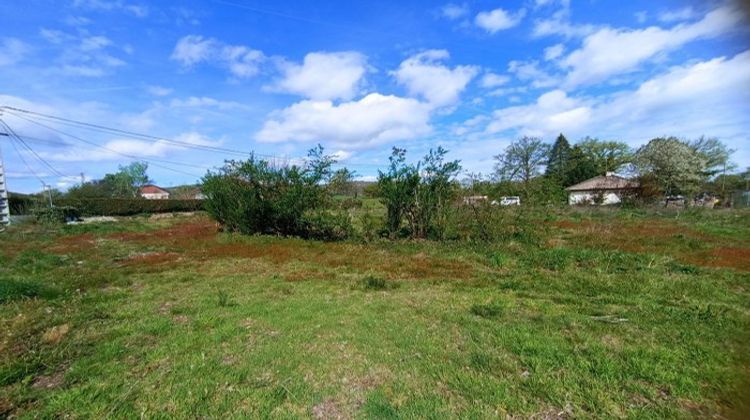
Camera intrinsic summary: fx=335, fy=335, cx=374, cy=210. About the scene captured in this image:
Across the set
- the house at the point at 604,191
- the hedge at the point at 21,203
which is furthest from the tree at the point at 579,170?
the hedge at the point at 21,203

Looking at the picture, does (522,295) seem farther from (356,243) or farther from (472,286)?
(356,243)

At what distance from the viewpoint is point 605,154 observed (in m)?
50.9

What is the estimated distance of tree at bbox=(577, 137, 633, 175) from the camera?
48719mm

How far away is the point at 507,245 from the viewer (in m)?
10.2

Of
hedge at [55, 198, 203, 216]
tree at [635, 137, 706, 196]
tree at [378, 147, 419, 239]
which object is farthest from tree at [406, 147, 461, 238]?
tree at [635, 137, 706, 196]

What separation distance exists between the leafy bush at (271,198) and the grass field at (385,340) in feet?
19.5

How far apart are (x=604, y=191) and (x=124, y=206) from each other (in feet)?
158

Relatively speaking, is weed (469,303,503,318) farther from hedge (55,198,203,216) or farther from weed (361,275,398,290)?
hedge (55,198,203,216)

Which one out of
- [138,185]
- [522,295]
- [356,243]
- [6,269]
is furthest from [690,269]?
[138,185]

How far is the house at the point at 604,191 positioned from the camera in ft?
105

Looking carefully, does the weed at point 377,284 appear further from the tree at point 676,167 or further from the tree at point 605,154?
the tree at point 605,154

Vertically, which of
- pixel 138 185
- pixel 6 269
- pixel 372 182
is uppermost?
pixel 138 185

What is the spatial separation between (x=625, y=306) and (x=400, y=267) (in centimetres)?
438

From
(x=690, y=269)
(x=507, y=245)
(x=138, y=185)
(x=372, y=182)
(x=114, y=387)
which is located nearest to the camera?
(x=114, y=387)
